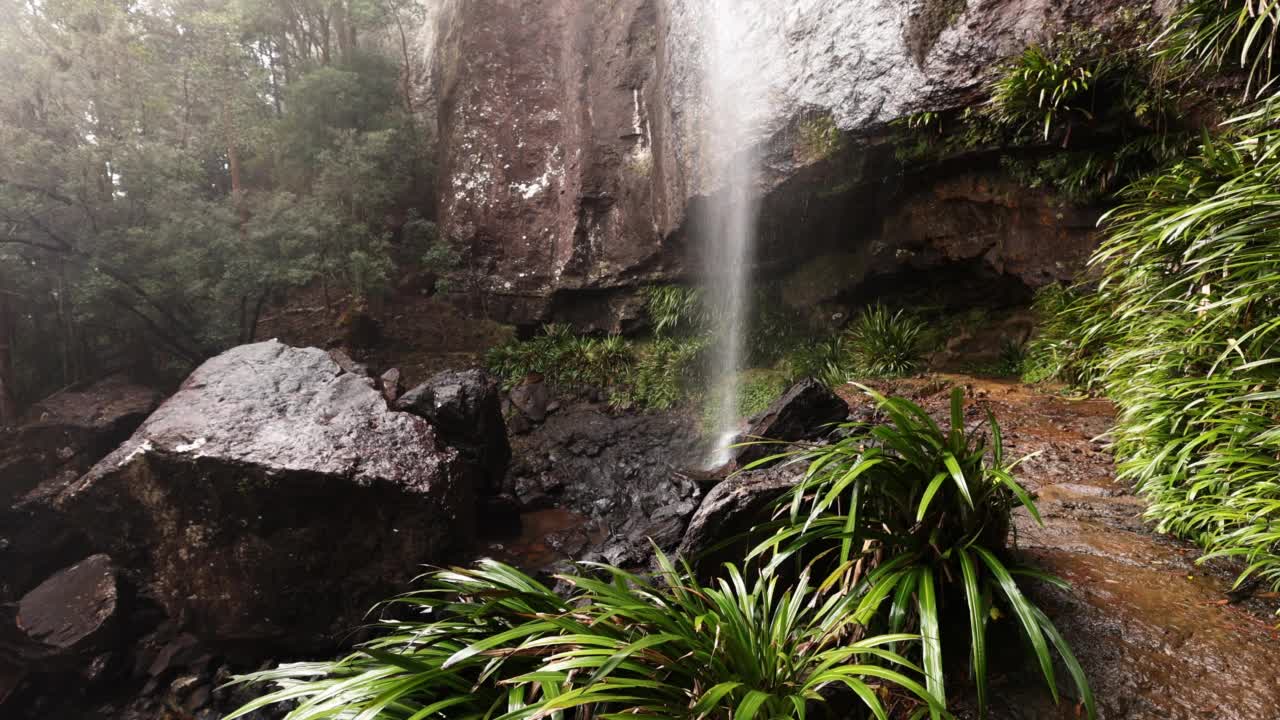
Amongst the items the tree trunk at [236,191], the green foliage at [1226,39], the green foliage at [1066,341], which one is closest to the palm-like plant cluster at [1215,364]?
the green foliage at [1226,39]

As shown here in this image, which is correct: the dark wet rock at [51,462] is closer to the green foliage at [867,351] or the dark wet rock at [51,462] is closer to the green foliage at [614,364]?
the green foliage at [614,364]

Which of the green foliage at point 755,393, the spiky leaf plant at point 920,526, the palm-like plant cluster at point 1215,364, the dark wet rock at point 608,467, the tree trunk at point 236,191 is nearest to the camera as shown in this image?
the spiky leaf plant at point 920,526

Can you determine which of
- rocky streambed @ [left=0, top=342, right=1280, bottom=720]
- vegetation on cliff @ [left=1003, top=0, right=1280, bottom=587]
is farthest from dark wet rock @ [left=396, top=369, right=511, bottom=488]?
vegetation on cliff @ [left=1003, top=0, right=1280, bottom=587]

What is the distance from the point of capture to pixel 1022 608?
1519 mm

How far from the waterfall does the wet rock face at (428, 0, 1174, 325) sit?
0.49ft

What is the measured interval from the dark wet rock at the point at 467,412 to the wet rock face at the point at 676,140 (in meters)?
3.86

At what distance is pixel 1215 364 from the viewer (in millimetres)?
2193

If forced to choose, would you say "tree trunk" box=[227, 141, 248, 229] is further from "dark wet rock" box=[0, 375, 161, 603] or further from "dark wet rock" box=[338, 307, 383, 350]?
"dark wet rock" box=[0, 375, 161, 603]

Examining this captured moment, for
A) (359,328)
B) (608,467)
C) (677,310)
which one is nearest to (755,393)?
(677,310)

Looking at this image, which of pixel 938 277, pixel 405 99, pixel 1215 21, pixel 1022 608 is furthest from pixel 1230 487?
pixel 405 99

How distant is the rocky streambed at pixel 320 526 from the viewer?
2.78 m

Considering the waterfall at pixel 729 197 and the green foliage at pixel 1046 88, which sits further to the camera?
the waterfall at pixel 729 197

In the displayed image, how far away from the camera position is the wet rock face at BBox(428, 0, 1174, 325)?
228 inches

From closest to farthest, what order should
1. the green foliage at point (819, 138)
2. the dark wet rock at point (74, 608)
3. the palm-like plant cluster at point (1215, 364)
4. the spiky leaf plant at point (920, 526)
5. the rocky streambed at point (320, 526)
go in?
the spiky leaf plant at point (920, 526) → the palm-like plant cluster at point (1215, 364) → the rocky streambed at point (320, 526) → the dark wet rock at point (74, 608) → the green foliage at point (819, 138)
